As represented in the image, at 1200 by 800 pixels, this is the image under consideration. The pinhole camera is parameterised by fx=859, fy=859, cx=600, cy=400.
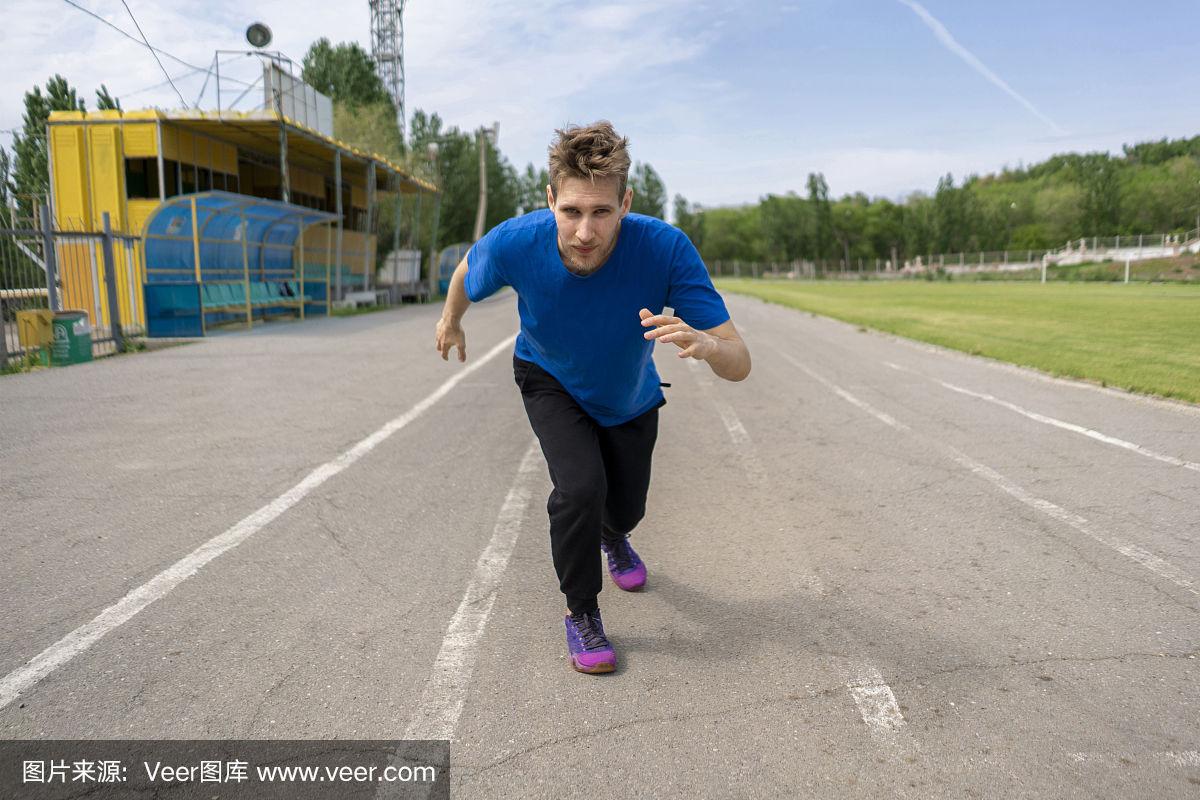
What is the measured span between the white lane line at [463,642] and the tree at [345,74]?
52.4 m

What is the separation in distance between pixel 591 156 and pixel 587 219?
228 mm

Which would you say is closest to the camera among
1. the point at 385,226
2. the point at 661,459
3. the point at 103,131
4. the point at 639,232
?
the point at 639,232

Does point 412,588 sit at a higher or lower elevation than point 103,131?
lower

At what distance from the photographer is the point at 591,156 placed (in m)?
3.14

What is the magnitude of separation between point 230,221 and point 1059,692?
22.7 m

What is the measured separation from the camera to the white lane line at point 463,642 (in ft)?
9.13

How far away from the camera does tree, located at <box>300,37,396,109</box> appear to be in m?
51.9

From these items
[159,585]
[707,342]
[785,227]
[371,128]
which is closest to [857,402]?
[707,342]

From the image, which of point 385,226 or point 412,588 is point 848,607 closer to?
point 412,588

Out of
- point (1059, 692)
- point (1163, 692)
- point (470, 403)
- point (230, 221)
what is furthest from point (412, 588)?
point (230, 221)

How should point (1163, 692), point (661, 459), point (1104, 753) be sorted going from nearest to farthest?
point (1104, 753), point (1163, 692), point (661, 459)

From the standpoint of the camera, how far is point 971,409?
9.06 meters

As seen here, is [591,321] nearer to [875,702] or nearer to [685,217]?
[875,702]

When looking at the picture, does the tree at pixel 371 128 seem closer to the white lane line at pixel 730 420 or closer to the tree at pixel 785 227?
the white lane line at pixel 730 420
